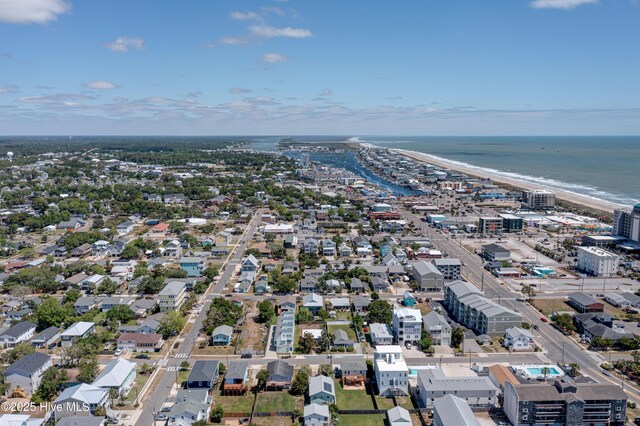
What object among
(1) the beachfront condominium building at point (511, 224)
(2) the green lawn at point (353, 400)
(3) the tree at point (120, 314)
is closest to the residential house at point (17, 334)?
(3) the tree at point (120, 314)

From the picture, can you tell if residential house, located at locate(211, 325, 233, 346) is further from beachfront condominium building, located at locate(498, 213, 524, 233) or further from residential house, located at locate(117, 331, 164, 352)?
beachfront condominium building, located at locate(498, 213, 524, 233)

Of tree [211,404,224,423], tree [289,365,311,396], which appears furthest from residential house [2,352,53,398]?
tree [289,365,311,396]

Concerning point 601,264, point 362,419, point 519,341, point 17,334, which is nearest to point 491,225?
point 601,264

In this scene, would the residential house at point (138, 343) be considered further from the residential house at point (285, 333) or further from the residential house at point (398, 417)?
the residential house at point (398, 417)

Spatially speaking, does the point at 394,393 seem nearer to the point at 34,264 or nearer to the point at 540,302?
the point at 540,302

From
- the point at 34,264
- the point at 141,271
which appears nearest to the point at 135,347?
the point at 141,271
